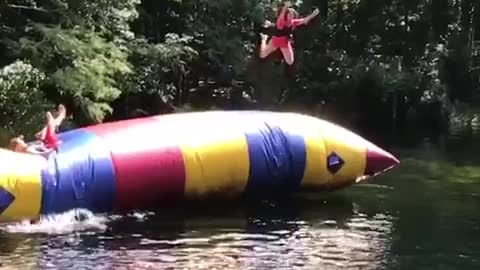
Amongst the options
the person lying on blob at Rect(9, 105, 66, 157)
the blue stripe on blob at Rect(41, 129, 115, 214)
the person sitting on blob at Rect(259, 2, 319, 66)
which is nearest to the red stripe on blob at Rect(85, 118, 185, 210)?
the blue stripe on blob at Rect(41, 129, 115, 214)

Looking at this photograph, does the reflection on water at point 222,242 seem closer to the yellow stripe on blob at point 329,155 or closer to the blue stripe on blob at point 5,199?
the blue stripe on blob at point 5,199

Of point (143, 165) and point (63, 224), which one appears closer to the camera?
point (63, 224)

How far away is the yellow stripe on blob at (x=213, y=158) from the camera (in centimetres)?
1540

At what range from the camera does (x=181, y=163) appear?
49.9ft

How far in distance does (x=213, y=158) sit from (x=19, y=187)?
3259 mm

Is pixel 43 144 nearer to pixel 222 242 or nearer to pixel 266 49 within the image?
pixel 222 242

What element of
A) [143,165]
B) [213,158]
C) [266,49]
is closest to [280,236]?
[213,158]

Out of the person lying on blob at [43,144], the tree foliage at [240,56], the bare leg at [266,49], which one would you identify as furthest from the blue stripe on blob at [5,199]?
the bare leg at [266,49]

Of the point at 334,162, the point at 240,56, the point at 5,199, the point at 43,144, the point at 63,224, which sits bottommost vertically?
the point at 63,224

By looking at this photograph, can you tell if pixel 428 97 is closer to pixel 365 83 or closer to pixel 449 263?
pixel 365 83

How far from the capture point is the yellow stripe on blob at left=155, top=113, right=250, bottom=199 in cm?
1540

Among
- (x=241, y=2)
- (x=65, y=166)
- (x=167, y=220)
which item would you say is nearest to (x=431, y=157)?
(x=241, y=2)

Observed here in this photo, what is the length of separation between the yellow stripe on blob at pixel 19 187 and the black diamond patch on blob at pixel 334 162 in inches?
196

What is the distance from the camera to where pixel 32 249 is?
12.9 meters
